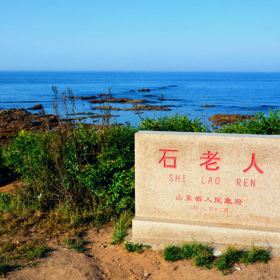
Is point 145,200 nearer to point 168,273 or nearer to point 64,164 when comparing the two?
point 168,273

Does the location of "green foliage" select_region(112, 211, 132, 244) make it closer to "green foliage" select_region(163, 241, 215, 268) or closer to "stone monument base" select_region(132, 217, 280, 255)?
"stone monument base" select_region(132, 217, 280, 255)

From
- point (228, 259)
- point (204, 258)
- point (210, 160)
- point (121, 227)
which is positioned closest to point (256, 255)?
point (228, 259)

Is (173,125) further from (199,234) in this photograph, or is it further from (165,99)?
(165,99)

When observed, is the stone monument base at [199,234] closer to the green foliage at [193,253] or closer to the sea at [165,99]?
the green foliage at [193,253]

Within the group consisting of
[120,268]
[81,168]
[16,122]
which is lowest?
[16,122]

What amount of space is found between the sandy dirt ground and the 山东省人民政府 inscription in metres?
0.41

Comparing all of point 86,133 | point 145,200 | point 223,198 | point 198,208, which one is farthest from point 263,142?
point 86,133

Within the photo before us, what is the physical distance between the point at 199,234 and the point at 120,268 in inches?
43.3

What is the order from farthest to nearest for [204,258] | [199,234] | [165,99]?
1. [165,99]
2. [199,234]
3. [204,258]

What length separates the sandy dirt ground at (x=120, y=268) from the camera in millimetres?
4520

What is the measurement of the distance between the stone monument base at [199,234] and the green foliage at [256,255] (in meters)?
0.10

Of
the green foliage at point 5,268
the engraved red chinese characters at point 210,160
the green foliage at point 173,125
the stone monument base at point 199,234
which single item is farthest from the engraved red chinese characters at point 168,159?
the green foliage at point 5,268

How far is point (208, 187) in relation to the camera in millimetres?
5129

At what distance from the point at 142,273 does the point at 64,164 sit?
8.24ft
